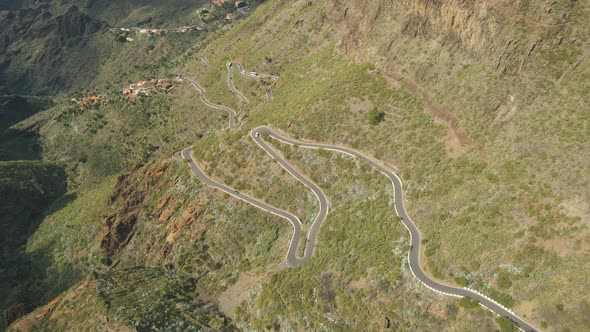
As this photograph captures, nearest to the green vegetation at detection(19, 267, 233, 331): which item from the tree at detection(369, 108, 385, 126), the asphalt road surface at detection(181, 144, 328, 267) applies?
the asphalt road surface at detection(181, 144, 328, 267)

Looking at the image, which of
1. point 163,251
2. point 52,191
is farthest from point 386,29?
point 52,191

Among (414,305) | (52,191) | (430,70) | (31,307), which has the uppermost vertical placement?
(430,70)

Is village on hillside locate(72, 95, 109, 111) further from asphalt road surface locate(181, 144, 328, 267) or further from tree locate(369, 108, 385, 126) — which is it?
tree locate(369, 108, 385, 126)

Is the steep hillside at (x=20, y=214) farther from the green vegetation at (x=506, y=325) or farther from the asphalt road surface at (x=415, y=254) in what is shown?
the green vegetation at (x=506, y=325)

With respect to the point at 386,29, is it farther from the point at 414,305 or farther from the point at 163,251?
the point at 163,251

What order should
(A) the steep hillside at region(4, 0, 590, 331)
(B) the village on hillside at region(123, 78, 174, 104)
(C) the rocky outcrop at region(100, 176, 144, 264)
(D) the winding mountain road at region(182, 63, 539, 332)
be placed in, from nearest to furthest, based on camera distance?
(D) the winding mountain road at region(182, 63, 539, 332) < (A) the steep hillside at region(4, 0, 590, 331) < (C) the rocky outcrop at region(100, 176, 144, 264) < (B) the village on hillside at region(123, 78, 174, 104)

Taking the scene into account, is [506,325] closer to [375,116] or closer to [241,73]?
[375,116]

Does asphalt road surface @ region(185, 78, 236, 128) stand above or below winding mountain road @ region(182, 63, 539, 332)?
below
